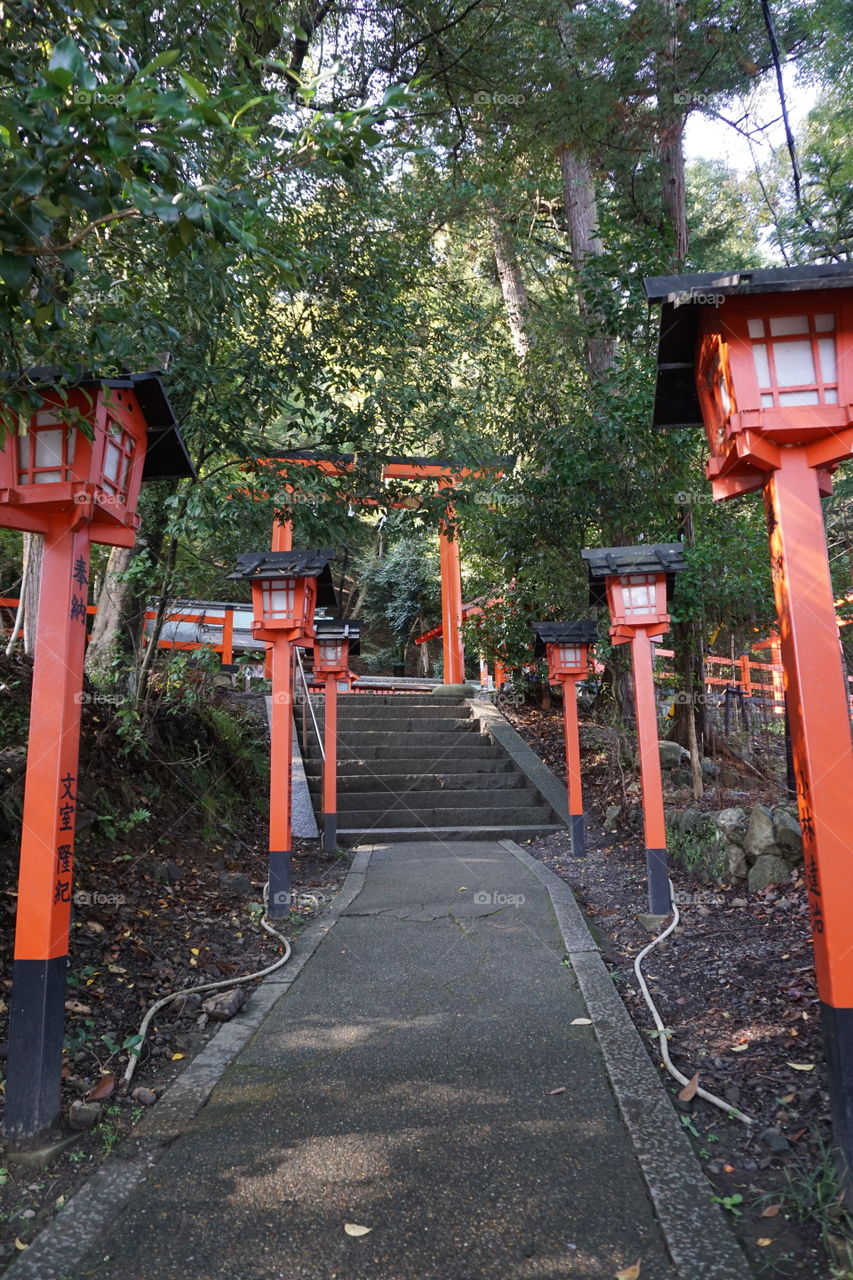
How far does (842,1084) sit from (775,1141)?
1.45 ft

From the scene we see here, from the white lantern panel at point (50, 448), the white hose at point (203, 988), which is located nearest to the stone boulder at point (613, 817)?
the white hose at point (203, 988)

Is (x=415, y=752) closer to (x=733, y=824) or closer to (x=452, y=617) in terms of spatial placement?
(x=452, y=617)

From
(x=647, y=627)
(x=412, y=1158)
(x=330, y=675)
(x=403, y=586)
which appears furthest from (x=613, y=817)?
(x=403, y=586)

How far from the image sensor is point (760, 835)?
5762mm

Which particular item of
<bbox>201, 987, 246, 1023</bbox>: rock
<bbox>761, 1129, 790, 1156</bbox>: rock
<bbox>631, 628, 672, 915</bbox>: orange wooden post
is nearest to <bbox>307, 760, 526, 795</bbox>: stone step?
<bbox>631, 628, 672, 915</bbox>: orange wooden post

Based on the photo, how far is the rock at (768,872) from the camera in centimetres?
553

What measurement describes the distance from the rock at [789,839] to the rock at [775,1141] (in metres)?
3.28

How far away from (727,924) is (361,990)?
8.32 feet

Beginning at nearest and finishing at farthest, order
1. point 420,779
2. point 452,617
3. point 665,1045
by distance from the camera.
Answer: point 665,1045
point 420,779
point 452,617

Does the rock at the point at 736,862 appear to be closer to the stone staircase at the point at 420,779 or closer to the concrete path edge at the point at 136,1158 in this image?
the stone staircase at the point at 420,779

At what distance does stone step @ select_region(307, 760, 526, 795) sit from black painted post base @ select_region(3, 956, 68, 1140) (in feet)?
22.7

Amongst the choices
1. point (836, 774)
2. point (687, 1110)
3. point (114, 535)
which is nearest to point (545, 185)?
point (114, 535)

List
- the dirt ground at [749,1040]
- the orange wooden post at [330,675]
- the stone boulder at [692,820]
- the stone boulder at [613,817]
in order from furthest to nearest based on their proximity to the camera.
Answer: the stone boulder at [613,817] < the orange wooden post at [330,675] < the stone boulder at [692,820] < the dirt ground at [749,1040]

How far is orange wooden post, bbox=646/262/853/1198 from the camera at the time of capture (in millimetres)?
2406
